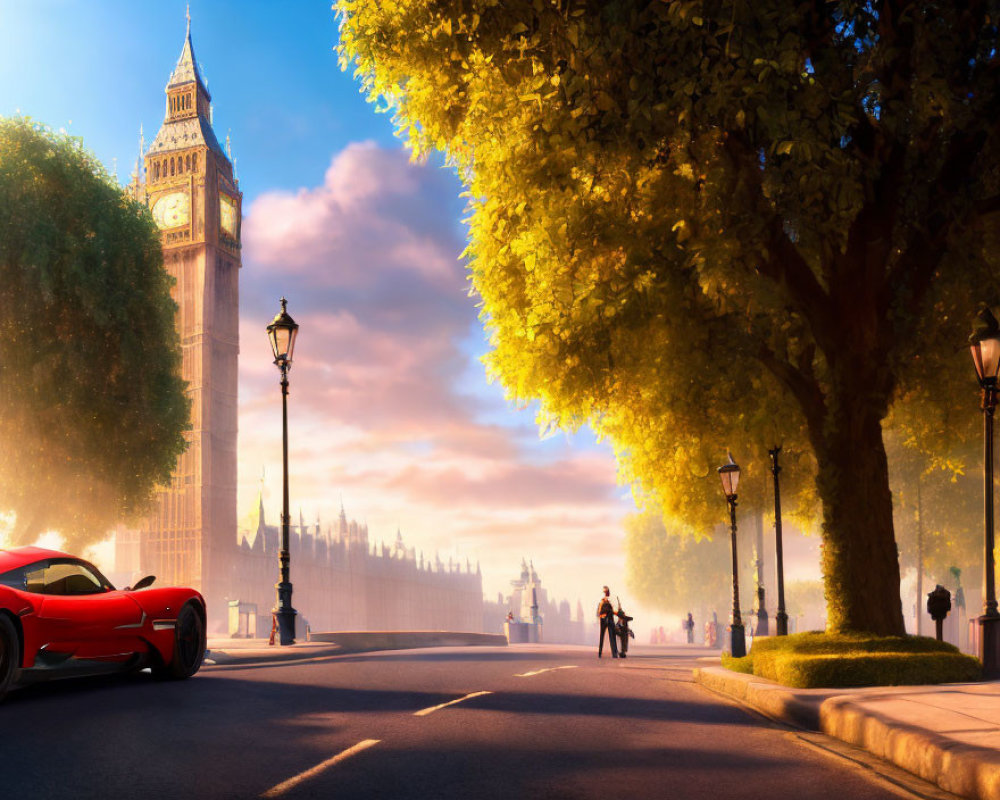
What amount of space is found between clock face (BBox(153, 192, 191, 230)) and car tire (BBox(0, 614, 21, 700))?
100149 millimetres

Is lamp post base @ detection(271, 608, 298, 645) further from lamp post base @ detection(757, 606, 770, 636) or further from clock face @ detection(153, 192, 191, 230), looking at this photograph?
clock face @ detection(153, 192, 191, 230)

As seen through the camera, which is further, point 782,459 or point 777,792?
point 782,459

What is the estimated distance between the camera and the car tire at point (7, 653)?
26.8 ft

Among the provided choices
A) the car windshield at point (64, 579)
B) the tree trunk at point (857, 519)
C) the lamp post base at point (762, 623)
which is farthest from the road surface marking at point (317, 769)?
the lamp post base at point (762, 623)

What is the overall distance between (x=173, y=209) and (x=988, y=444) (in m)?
99.8

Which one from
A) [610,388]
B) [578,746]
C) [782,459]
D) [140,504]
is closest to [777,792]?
[578,746]

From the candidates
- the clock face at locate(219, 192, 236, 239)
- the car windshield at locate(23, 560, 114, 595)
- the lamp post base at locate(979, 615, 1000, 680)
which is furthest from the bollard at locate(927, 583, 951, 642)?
the clock face at locate(219, 192, 236, 239)

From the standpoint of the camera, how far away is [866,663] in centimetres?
1115

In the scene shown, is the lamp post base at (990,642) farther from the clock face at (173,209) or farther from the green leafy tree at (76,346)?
the clock face at (173,209)

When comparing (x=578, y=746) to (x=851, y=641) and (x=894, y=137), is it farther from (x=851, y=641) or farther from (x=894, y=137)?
(x=894, y=137)

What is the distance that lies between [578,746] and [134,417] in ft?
88.5

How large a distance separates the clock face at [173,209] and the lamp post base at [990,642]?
98.9 m

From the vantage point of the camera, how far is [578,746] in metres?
7.36

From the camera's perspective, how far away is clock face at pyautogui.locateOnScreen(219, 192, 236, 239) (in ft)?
343
